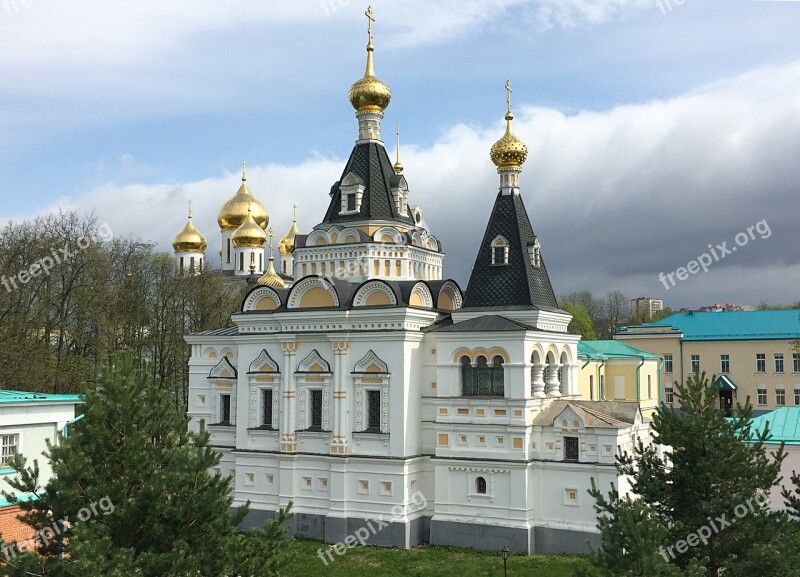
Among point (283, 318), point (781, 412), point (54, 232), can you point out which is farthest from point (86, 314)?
point (781, 412)

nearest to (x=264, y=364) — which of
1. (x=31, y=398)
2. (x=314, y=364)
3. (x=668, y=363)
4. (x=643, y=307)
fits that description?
(x=314, y=364)

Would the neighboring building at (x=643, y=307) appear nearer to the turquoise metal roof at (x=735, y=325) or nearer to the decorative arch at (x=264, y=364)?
the turquoise metal roof at (x=735, y=325)

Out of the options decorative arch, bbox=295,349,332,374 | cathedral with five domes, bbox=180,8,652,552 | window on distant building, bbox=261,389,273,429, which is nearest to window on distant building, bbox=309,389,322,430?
cathedral with five domes, bbox=180,8,652,552

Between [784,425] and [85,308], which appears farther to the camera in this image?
[85,308]

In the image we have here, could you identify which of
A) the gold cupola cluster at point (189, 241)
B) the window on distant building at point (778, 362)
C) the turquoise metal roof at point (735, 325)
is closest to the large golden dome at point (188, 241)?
the gold cupola cluster at point (189, 241)

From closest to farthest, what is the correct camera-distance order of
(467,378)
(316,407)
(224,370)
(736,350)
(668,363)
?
(467,378)
(316,407)
(224,370)
(736,350)
(668,363)

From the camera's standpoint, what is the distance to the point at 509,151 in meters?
20.1

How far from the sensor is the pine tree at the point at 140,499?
30.3 feet

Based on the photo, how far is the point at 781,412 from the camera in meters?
19.9

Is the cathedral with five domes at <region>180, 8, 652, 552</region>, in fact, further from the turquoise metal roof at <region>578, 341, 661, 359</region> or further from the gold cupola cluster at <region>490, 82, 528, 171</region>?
the turquoise metal roof at <region>578, 341, 661, 359</region>

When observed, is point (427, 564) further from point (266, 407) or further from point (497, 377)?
point (266, 407)

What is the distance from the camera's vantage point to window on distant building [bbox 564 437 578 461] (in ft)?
57.6

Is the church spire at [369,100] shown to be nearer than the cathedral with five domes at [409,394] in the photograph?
No

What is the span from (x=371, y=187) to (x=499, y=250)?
4.07m
